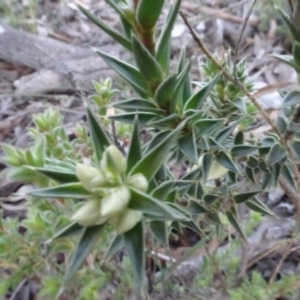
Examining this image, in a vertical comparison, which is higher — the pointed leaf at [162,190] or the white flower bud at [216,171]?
the pointed leaf at [162,190]

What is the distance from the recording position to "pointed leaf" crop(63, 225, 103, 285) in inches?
20.4

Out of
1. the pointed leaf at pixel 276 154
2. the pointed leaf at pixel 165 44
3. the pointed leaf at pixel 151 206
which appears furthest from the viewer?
the pointed leaf at pixel 276 154

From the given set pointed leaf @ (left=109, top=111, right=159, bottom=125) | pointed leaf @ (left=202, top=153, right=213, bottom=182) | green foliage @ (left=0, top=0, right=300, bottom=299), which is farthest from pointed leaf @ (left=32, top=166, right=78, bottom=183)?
pointed leaf @ (left=202, top=153, right=213, bottom=182)

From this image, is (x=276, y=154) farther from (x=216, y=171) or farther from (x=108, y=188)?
(x=108, y=188)

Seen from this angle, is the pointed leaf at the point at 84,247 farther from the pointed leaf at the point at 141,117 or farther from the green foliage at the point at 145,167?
the pointed leaf at the point at 141,117

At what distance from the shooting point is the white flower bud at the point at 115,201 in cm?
46

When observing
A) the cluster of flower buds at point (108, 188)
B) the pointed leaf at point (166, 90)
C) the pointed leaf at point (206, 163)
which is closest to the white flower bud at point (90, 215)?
the cluster of flower buds at point (108, 188)

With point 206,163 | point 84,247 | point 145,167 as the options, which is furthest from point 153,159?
point 206,163

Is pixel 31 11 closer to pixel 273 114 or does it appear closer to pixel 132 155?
pixel 273 114

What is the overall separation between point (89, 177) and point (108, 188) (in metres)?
0.02

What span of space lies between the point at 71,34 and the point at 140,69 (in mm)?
1792

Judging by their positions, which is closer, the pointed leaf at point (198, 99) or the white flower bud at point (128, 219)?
the white flower bud at point (128, 219)

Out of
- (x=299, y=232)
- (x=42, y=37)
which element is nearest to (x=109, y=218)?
(x=299, y=232)

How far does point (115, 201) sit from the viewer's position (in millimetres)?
466
